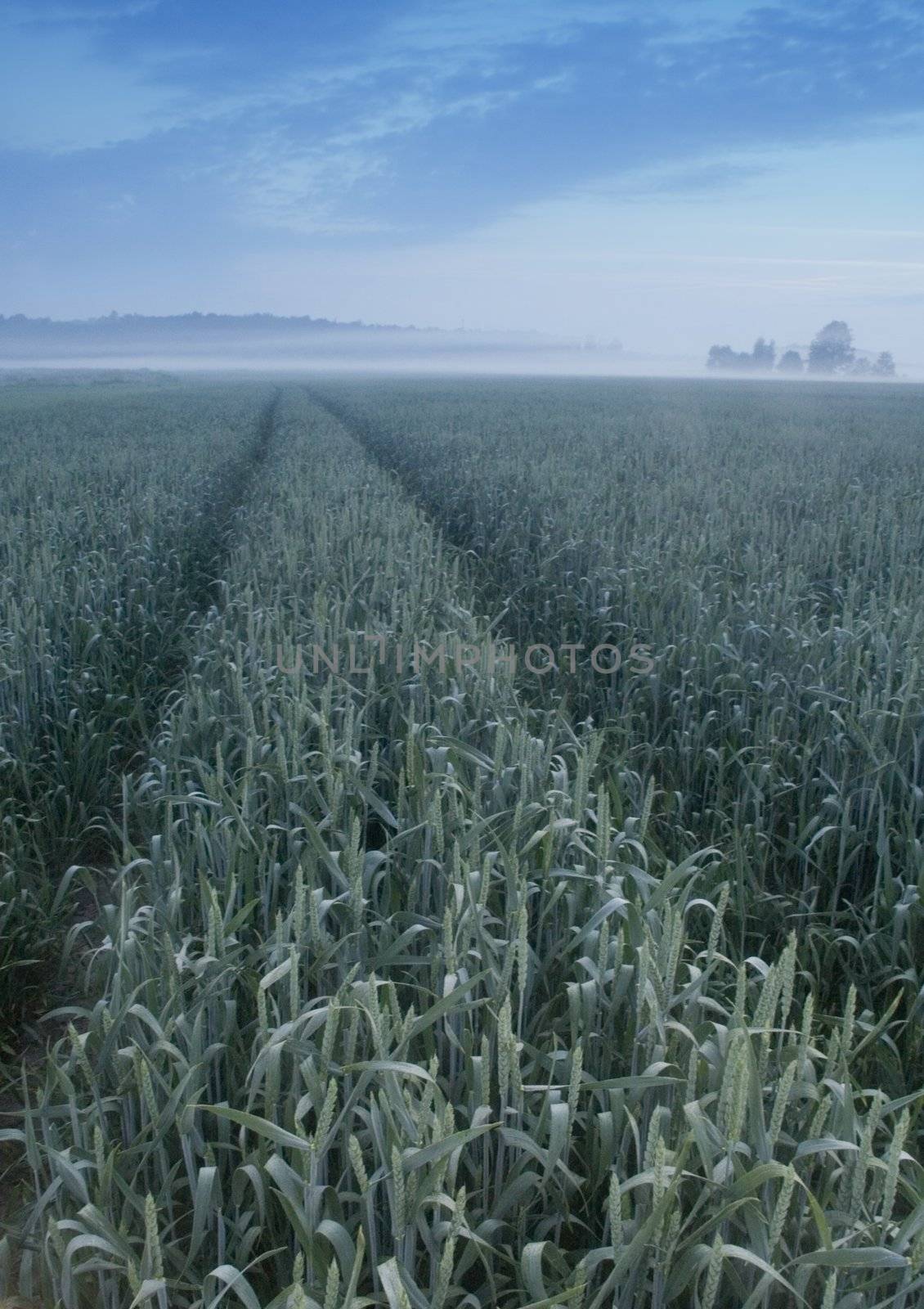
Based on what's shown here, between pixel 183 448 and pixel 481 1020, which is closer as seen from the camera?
pixel 481 1020

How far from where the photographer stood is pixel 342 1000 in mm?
2250

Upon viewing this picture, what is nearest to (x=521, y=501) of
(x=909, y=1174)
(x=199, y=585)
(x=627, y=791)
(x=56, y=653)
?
(x=199, y=585)

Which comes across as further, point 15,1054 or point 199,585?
point 199,585

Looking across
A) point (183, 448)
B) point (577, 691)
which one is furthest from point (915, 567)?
point (183, 448)

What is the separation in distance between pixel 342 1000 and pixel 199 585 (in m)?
7.53

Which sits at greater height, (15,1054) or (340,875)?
(340,875)

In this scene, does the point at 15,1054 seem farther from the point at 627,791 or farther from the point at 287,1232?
the point at 627,791

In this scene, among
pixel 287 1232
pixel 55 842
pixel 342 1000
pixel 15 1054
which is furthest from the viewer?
pixel 55 842

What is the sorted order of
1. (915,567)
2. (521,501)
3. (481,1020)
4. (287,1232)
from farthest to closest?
1. (521,501)
2. (915,567)
3. (481,1020)
4. (287,1232)

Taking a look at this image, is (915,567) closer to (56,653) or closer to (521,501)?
(521,501)

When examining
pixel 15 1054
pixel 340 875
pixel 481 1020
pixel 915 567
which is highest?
pixel 915 567

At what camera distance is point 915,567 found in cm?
725

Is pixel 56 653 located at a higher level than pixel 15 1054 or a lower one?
higher

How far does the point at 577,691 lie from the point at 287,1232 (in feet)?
14.2
